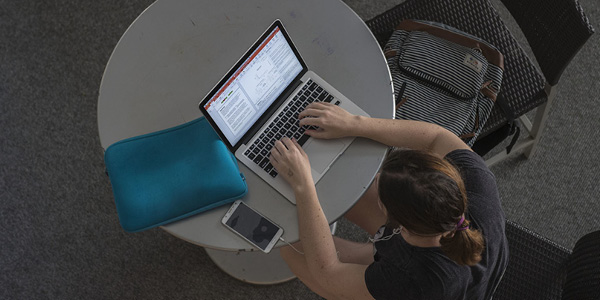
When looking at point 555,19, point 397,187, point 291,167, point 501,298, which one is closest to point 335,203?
point 291,167

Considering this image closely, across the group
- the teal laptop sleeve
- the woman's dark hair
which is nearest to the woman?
the woman's dark hair

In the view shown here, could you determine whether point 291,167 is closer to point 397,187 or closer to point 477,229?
point 397,187

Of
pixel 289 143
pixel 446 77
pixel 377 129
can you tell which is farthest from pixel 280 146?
pixel 446 77

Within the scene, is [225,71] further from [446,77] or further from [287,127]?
[446,77]

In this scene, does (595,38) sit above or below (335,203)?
below

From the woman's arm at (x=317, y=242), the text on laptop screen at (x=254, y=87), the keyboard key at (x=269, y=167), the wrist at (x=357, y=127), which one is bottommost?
the woman's arm at (x=317, y=242)

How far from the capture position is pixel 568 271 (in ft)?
4.39

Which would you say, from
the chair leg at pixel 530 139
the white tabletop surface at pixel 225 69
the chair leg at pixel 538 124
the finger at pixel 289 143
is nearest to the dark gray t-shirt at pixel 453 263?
the white tabletop surface at pixel 225 69

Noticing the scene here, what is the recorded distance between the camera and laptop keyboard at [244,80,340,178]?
1.30 m

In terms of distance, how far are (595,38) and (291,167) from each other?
1632 mm

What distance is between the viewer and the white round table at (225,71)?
128 centimetres

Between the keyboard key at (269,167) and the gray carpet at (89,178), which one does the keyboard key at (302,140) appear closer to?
the keyboard key at (269,167)

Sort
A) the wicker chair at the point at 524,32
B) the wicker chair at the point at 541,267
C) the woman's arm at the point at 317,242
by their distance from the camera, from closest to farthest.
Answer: the woman's arm at the point at 317,242 → the wicker chair at the point at 541,267 → the wicker chair at the point at 524,32

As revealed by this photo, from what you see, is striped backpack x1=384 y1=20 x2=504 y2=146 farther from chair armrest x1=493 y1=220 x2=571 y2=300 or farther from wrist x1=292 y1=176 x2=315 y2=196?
wrist x1=292 y1=176 x2=315 y2=196
